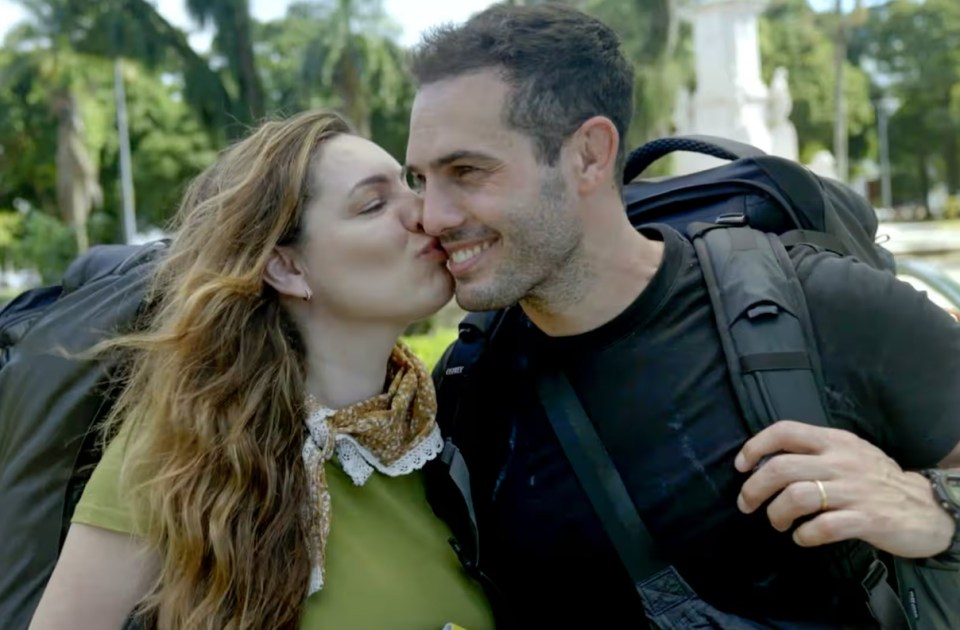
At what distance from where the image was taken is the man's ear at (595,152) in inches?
92.4

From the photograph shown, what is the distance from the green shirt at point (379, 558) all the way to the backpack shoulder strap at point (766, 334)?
0.77 m

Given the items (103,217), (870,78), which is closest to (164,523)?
(103,217)

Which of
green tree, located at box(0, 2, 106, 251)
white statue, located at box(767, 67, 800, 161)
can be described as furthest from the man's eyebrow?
green tree, located at box(0, 2, 106, 251)

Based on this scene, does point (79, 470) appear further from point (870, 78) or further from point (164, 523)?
point (870, 78)

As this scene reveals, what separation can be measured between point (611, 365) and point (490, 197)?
461 mm

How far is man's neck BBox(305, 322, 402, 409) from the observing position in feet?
8.02

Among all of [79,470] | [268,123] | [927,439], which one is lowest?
[927,439]

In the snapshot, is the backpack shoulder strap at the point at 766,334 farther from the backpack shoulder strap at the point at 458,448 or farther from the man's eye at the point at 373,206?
the man's eye at the point at 373,206

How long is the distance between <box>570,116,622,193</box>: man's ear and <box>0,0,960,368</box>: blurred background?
2751 millimetres

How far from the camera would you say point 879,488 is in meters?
1.85

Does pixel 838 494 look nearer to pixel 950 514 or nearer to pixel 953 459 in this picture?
pixel 950 514

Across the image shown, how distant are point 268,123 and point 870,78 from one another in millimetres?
55885

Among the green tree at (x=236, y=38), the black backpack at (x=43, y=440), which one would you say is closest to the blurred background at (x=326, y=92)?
the green tree at (x=236, y=38)

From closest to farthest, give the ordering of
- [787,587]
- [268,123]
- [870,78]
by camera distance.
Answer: [787,587] < [268,123] < [870,78]
